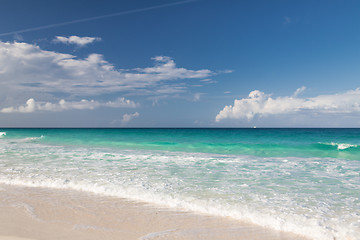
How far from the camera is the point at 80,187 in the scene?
23.1 feet

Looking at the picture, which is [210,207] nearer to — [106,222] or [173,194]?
[173,194]

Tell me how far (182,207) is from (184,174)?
3.71 meters

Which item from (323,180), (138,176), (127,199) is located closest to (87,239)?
(127,199)

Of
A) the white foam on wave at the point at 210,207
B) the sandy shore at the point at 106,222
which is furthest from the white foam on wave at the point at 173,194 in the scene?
the sandy shore at the point at 106,222

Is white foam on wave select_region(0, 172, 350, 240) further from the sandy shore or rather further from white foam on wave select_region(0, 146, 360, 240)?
the sandy shore

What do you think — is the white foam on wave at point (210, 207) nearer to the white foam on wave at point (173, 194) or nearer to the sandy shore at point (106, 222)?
the white foam on wave at point (173, 194)

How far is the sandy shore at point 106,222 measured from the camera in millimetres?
3939

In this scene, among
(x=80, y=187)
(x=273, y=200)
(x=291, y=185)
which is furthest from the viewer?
(x=291, y=185)

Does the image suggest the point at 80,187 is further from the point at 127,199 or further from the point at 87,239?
the point at 87,239

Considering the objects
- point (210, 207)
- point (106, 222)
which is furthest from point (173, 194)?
point (106, 222)

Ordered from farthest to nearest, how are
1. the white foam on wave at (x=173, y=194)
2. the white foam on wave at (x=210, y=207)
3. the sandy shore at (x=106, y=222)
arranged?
1. the white foam on wave at (x=173, y=194)
2. the white foam on wave at (x=210, y=207)
3. the sandy shore at (x=106, y=222)

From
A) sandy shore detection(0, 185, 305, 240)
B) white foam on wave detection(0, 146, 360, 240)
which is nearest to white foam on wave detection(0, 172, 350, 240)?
white foam on wave detection(0, 146, 360, 240)

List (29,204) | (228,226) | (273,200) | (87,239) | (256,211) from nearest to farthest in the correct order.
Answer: (87,239)
(228,226)
(256,211)
(29,204)
(273,200)

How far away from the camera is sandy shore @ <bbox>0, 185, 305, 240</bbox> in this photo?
12.9 feet
